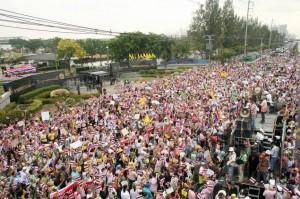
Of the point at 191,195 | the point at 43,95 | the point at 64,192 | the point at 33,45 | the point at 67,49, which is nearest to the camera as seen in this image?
the point at 191,195

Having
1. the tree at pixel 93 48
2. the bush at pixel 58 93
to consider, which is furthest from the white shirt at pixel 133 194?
the tree at pixel 93 48

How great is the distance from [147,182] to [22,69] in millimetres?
68915

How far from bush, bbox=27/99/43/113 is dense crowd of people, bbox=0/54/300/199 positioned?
6797 millimetres

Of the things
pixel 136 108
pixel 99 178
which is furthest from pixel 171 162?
pixel 136 108

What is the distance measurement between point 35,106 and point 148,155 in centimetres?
2003

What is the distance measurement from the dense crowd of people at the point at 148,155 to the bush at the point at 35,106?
6797mm

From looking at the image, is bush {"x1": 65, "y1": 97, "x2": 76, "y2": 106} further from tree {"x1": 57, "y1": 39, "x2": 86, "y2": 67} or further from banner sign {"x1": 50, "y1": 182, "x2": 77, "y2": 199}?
tree {"x1": 57, "y1": 39, "x2": 86, "y2": 67}

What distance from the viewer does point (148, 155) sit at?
16156mm

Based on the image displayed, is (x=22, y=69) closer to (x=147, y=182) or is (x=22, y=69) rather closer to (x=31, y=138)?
(x=31, y=138)

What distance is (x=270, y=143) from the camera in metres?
17.7

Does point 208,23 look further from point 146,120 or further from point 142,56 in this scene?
point 146,120

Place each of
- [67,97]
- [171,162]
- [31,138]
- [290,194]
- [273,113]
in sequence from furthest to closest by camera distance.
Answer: [67,97], [273,113], [31,138], [171,162], [290,194]

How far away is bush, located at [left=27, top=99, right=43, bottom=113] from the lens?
32.1 m

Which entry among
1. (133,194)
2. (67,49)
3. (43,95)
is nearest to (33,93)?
(43,95)
